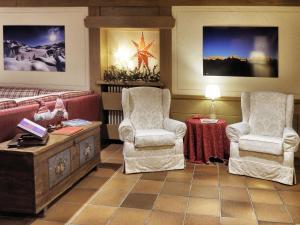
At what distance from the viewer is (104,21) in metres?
6.01

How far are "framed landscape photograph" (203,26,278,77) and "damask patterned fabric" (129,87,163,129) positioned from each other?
100cm

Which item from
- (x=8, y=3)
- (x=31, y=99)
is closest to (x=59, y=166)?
(x=31, y=99)

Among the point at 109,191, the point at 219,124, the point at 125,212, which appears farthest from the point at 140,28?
the point at 125,212

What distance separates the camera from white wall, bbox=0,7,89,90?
20.4ft

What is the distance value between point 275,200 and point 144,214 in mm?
1383

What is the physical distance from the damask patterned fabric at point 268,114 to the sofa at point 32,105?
2.38 meters

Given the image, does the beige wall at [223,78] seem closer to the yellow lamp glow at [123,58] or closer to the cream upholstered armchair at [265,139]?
the cream upholstered armchair at [265,139]

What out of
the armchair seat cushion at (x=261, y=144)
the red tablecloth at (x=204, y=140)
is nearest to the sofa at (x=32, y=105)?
the red tablecloth at (x=204, y=140)

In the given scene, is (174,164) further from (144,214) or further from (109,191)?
(144,214)

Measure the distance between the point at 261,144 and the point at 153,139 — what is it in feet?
4.24

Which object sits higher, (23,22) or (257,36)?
(23,22)

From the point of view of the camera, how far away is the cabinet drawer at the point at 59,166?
11.6 feet

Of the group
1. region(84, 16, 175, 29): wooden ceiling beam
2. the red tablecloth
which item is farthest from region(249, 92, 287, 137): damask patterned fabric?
region(84, 16, 175, 29): wooden ceiling beam

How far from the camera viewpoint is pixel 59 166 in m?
3.70
